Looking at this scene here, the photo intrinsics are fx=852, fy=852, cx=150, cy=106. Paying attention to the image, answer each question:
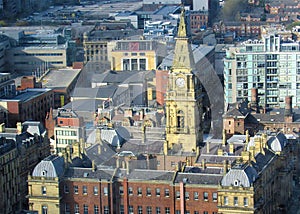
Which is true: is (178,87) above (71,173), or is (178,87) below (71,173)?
above

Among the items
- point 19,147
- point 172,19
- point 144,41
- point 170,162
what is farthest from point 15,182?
point 172,19

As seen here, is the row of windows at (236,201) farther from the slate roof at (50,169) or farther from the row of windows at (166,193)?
the slate roof at (50,169)

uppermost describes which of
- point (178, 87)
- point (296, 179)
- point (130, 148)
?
point (178, 87)

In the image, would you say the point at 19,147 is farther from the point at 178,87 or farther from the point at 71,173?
the point at 178,87

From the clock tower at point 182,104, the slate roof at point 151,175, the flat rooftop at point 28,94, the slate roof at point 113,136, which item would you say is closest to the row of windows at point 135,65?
the flat rooftop at point 28,94

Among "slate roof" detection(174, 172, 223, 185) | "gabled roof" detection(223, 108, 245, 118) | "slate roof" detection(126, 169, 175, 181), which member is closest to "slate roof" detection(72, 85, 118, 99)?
"gabled roof" detection(223, 108, 245, 118)

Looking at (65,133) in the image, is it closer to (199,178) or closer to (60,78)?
(199,178)
